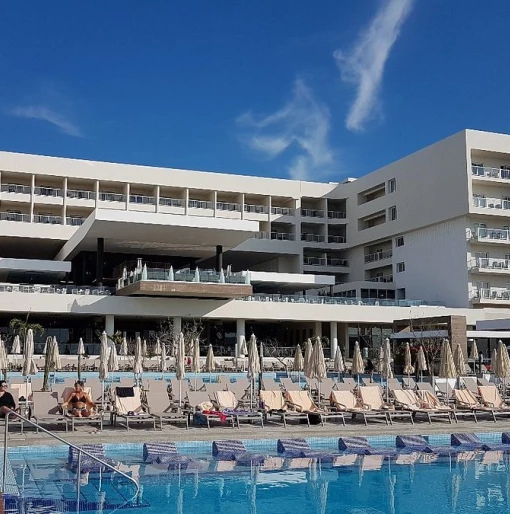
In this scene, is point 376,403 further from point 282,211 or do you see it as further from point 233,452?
point 282,211

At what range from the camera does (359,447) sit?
1363 cm

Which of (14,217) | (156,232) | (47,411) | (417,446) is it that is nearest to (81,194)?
(14,217)

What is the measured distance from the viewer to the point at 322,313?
153 feet

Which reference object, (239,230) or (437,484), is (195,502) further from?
(239,230)

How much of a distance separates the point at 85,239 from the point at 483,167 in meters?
26.5

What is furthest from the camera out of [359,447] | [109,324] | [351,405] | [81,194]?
[81,194]

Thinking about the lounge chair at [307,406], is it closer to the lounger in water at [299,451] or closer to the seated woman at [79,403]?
the lounger in water at [299,451]

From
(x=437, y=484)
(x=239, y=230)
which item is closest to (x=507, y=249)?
(x=239, y=230)

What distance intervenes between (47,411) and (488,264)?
1503 inches

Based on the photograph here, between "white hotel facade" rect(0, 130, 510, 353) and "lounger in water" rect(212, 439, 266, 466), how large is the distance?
27.1m

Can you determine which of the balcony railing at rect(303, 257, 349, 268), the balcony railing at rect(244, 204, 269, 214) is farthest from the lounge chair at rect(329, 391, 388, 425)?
the balcony railing at rect(303, 257, 349, 268)

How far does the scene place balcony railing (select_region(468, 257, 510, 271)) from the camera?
4709 cm

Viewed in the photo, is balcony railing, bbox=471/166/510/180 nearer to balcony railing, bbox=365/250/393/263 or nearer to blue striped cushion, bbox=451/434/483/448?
balcony railing, bbox=365/250/393/263

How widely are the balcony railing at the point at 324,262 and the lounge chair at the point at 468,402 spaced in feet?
135
